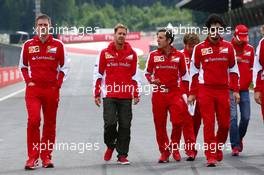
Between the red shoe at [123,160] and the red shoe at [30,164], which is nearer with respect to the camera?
the red shoe at [30,164]

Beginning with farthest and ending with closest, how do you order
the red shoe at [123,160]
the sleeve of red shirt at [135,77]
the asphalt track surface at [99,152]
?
the sleeve of red shirt at [135,77] < the red shoe at [123,160] < the asphalt track surface at [99,152]

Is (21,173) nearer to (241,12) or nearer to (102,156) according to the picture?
(102,156)

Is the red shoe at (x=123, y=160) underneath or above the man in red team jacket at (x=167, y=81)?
underneath

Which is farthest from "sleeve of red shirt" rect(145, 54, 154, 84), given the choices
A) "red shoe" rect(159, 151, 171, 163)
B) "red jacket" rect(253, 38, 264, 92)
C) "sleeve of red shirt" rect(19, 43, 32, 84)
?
"sleeve of red shirt" rect(19, 43, 32, 84)

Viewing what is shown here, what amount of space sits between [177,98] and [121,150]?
1031mm

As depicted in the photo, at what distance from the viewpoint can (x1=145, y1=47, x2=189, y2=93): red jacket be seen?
10961 mm

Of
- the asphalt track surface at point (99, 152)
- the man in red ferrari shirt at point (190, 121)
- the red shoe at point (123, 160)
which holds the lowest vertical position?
the asphalt track surface at point (99, 152)

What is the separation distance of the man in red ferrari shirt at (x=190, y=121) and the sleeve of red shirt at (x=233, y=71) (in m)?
0.89

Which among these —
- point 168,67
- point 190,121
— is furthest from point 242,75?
point 168,67

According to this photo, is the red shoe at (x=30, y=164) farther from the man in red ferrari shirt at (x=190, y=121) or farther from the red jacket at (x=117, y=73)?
the man in red ferrari shirt at (x=190, y=121)

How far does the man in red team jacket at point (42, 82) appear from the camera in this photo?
10406 millimetres

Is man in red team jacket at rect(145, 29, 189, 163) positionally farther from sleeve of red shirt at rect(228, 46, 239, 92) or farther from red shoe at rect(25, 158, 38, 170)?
red shoe at rect(25, 158, 38, 170)

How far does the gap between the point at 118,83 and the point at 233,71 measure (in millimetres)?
1525

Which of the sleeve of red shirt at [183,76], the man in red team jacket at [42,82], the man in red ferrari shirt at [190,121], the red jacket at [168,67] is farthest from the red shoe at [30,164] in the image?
the sleeve of red shirt at [183,76]
